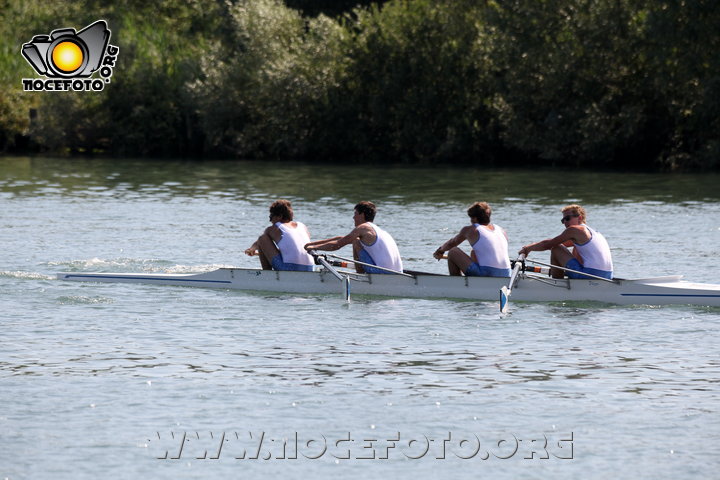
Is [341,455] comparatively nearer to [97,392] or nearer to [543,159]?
[97,392]

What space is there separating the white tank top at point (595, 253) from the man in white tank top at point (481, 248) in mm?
1097

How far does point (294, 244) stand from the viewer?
19.8m

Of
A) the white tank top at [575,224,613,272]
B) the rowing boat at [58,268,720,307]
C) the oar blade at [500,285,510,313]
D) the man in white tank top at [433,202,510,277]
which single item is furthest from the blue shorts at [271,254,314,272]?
the white tank top at [575,224,613,272]

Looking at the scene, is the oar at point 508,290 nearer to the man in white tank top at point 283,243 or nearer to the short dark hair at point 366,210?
the short dark hair at point 366,210

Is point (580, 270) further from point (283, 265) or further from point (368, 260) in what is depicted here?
point (283, 265)

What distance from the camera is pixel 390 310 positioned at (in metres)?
18.4

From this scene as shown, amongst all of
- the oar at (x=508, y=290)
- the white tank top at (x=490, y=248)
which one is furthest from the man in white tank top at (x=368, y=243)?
the oar at (x=508, y=290)

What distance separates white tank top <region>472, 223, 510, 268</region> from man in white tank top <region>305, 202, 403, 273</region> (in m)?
1.25

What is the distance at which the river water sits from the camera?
11.0m

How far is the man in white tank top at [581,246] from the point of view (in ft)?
60.0

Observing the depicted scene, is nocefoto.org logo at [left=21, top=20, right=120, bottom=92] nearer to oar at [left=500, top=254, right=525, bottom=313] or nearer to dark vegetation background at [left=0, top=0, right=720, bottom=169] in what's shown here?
dark vegetation background at [left=0, top=0, right=720, bottom=169]

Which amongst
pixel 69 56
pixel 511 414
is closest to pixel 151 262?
pixel 511 414

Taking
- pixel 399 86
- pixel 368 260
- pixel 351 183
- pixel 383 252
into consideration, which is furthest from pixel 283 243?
pixel 399 86

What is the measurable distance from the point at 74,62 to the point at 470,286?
45.8 metres
